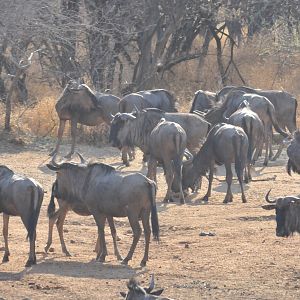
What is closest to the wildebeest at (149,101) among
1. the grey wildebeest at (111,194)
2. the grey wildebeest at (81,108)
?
the grey wildebeest at (81,108)

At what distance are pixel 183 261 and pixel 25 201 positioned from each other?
6.58ft

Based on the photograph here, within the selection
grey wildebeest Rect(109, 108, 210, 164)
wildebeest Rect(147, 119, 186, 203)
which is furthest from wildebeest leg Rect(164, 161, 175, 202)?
grey wildebeest Rect(109, 108, 210, 164)

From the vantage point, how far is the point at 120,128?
19812 mm

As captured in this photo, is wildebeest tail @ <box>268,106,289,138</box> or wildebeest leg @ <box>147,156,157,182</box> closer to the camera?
wildebeest leg @ <box>147,156,157,182</box>

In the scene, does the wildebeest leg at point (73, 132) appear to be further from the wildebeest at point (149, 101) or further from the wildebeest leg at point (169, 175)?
the wildebeest leg at point (169, 175)

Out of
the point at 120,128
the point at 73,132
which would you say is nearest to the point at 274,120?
the point at 73,132

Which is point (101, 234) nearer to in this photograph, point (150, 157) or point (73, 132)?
point (150, 157)

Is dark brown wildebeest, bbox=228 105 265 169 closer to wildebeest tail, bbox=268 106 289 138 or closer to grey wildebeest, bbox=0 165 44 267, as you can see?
wildebeest tail, bbox=268 106 289 138

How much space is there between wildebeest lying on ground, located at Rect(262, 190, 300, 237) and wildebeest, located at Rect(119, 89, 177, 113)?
1072 centimetres

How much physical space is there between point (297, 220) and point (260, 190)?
7.42m

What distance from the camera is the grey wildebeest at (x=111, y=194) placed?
12.5 meters

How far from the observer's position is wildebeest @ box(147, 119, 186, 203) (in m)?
18.6

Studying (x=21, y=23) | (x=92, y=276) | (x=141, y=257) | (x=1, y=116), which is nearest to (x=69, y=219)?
(x=141, y=257)

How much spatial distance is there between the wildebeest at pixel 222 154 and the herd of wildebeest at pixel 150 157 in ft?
0.06
